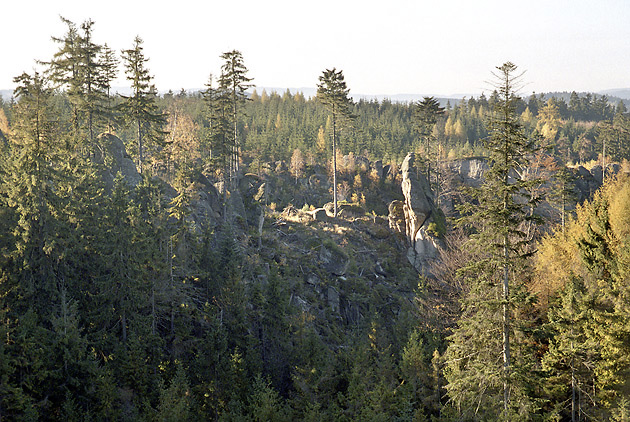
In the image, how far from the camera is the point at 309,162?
3236 inches

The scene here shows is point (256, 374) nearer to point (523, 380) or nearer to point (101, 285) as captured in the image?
point (101, 285)

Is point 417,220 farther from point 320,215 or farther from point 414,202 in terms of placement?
point 320,215

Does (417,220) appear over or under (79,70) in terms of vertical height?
under

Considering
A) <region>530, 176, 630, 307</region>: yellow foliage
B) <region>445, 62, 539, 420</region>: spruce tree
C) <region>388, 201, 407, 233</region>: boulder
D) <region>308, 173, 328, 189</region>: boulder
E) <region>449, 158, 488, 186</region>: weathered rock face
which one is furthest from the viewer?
<region>308, 173, 328, 189</region>: boulder

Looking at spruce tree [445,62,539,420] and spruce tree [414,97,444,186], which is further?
spruce tree [414,97,444,186]

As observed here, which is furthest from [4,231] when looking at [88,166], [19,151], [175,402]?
[175,402]

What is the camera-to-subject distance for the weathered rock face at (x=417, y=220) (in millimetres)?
45219

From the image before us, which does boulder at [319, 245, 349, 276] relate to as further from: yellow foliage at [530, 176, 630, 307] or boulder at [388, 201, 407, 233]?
yellow foliage at [530, 176, 630, 307]

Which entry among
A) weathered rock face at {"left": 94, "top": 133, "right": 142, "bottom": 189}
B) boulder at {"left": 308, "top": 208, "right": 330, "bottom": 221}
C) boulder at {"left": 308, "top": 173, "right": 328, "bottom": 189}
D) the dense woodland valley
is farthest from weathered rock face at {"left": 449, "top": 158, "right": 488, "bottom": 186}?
weathered rock face at {"left": 94, "top": 133, "right": 142, "bottom": 189}

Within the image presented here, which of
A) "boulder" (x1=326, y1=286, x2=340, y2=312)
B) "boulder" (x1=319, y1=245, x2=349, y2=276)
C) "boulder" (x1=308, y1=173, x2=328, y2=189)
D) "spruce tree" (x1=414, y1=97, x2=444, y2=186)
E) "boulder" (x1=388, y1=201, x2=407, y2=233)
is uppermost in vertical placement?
"spruce tree" (x1=414, y1=97, x2=444, y2=186)

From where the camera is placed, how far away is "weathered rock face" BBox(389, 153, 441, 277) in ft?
148

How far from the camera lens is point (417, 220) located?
46.7 metres

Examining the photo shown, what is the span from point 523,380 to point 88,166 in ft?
97.8

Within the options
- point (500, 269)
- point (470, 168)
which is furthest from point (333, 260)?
point (470, 168)
